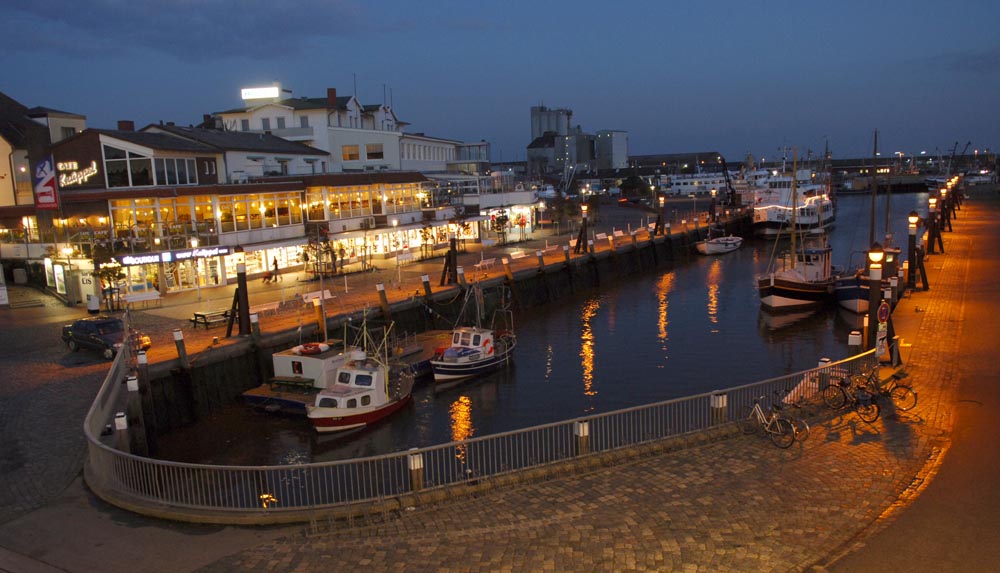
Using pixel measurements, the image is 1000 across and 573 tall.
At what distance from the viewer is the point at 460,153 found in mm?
84688

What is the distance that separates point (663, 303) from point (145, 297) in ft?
90.5

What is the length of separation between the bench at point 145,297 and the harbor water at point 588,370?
11249 mm

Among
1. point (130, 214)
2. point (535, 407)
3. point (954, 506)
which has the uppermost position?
point (130, 214)

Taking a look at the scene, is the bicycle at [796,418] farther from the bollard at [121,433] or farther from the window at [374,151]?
the window at [374,151]

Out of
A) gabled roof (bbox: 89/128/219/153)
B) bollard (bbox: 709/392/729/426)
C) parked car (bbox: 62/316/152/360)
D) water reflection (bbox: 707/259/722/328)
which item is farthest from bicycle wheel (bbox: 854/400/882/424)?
gabled roof (bbox: 89/128/219/153)

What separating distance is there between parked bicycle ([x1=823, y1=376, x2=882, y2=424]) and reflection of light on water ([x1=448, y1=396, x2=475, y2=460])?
9.85 meters

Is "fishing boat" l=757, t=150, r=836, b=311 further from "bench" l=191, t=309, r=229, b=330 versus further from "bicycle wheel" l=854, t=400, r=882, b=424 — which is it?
"bench" l=191, t=309, r=229, b=330

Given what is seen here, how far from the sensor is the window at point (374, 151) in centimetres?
6122

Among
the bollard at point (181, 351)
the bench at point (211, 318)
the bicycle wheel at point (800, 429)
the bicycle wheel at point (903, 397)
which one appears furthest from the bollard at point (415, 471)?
the bench at point (211, 318)

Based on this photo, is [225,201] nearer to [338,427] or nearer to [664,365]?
[338,427]

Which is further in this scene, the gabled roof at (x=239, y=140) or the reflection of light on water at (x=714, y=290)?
the gabled roof at (x=239, y=140)

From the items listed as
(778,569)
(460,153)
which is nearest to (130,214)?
(778,569)

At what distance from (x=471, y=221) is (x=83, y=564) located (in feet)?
175

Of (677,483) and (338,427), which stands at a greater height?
(677,483)
